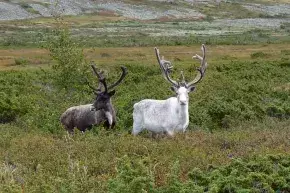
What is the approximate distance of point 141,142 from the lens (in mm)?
13836

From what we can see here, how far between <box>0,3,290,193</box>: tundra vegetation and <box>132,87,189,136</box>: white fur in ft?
1.64

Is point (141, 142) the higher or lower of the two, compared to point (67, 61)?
higher

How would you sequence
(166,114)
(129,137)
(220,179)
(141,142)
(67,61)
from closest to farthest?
(220,179) < (141,142) < (129,137) < (166,114) < (67,61)

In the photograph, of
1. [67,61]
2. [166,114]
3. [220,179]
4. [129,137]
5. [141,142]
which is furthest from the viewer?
[67,61]

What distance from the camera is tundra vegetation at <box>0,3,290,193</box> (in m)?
9.34

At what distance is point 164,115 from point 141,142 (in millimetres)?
2833

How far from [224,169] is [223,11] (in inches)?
7117

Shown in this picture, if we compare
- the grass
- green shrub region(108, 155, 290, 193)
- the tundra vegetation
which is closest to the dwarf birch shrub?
the tundra vegetation

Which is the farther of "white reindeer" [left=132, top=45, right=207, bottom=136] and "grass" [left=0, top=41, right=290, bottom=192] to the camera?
"white reindeer" [left=132, top=45, right=207, bottom=136]

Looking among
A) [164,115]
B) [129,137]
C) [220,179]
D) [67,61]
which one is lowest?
[67,61]

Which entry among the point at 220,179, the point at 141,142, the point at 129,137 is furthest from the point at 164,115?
the point at 220,179

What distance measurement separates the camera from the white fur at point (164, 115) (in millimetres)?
16062

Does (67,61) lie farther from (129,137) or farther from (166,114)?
(129,137)

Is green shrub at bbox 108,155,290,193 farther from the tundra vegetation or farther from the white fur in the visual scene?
the white fur
